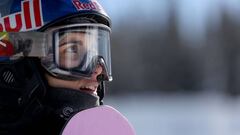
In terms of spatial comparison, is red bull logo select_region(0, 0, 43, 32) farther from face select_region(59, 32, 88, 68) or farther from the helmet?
face select_region(59, 32, 88, 68)

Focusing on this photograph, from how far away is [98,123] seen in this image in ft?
8.40

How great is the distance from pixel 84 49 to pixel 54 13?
170 mm

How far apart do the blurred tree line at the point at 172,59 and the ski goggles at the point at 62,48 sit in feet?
82.6

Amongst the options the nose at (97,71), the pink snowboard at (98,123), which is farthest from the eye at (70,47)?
the pink snowboard at (98,123)

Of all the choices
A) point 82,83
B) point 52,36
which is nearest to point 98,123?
point 82,83

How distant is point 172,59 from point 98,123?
31948 mm

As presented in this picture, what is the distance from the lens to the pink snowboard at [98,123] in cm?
253

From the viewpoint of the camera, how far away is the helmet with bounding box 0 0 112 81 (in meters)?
2.67

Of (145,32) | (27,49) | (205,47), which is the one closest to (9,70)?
(27,49)

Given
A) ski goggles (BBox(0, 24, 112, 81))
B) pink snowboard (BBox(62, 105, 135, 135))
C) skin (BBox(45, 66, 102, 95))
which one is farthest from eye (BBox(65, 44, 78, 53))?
pink snowboard (BBox(62, 105, 135, 135))

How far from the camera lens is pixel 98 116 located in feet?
8.42

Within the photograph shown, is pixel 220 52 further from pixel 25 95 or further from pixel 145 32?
pixel 25 95

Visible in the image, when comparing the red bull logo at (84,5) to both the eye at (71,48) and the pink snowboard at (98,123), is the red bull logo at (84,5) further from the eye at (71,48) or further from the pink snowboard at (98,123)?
the pink snowboard at (98,123)

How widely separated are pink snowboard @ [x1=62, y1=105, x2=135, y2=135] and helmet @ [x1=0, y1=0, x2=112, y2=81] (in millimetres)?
180
